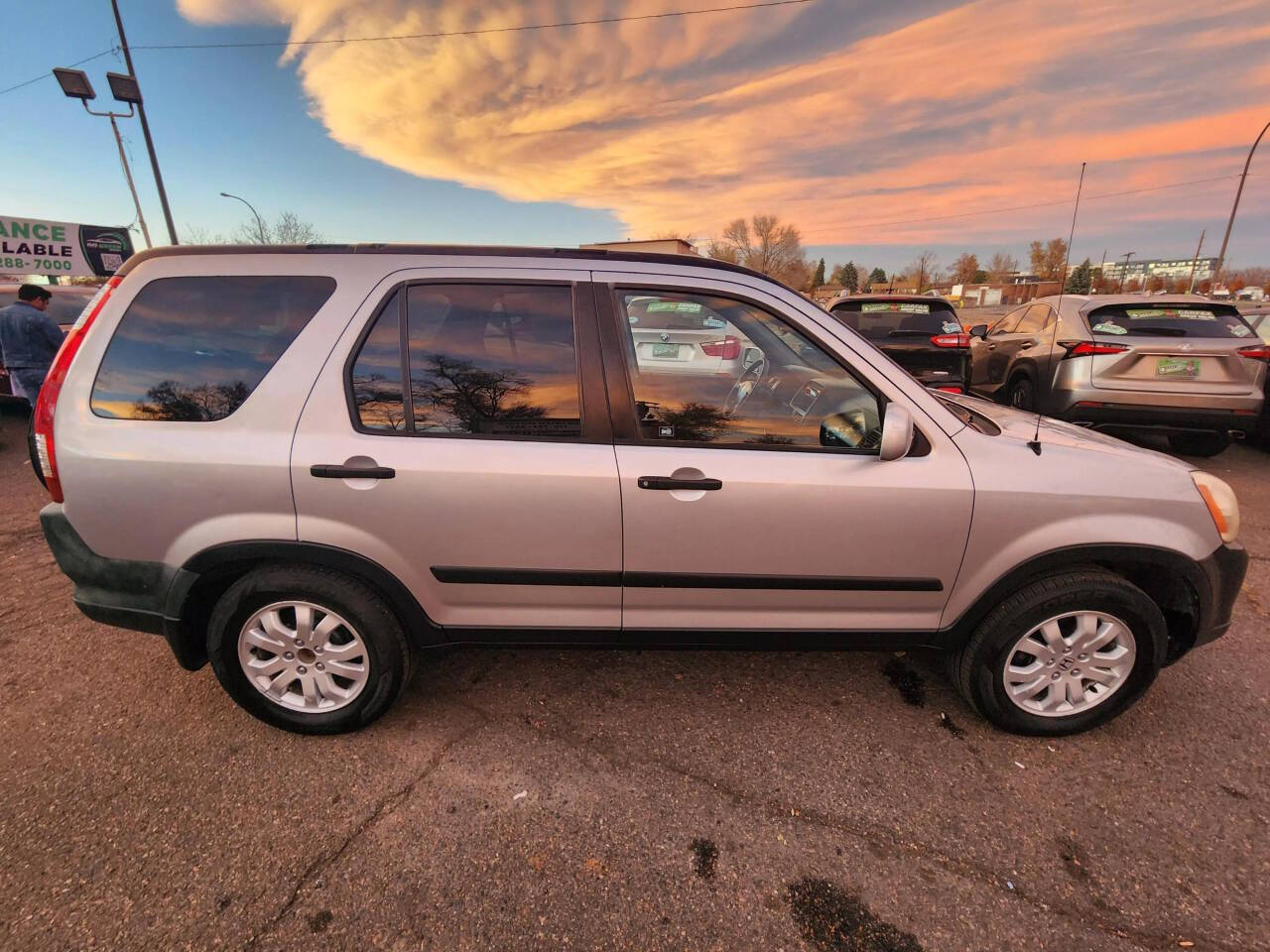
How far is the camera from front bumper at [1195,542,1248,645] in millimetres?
2158

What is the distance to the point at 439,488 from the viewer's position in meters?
1.99

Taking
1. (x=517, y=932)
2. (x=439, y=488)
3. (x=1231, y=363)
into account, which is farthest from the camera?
(x=1231, y=363)

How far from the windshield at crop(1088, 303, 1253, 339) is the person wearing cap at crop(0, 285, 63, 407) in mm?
10016

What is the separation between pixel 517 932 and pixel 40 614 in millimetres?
3251

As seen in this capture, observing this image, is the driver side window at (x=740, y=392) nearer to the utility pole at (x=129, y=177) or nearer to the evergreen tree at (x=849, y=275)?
the utility pole at (x=129, y=177)

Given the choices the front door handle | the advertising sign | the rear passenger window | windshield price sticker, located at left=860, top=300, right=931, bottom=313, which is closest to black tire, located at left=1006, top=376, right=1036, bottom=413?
windshield price sticker, located at left=860, top=300, right=931, bottom=313

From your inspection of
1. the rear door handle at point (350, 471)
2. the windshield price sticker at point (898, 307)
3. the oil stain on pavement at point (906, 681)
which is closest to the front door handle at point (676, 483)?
the rear door handle at point (350, 471)

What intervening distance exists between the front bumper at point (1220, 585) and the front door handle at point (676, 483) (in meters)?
1.82

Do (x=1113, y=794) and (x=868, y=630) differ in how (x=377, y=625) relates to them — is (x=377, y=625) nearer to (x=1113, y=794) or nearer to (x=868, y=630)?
(x=868, y=630)

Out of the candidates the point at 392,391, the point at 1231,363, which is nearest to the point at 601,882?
the point at 392,391

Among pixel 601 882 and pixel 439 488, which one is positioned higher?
pixel 439 488

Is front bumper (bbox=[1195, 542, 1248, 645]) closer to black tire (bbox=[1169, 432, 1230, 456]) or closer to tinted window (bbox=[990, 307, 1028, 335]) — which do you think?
black tire (bbox=[1169, 432, 1230, 456])

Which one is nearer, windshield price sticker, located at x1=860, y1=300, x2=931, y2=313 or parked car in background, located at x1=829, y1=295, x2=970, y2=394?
parked car in background, located at x1=829, y1=295, x2=970, y2=394

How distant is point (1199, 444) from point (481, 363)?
7858 mm
